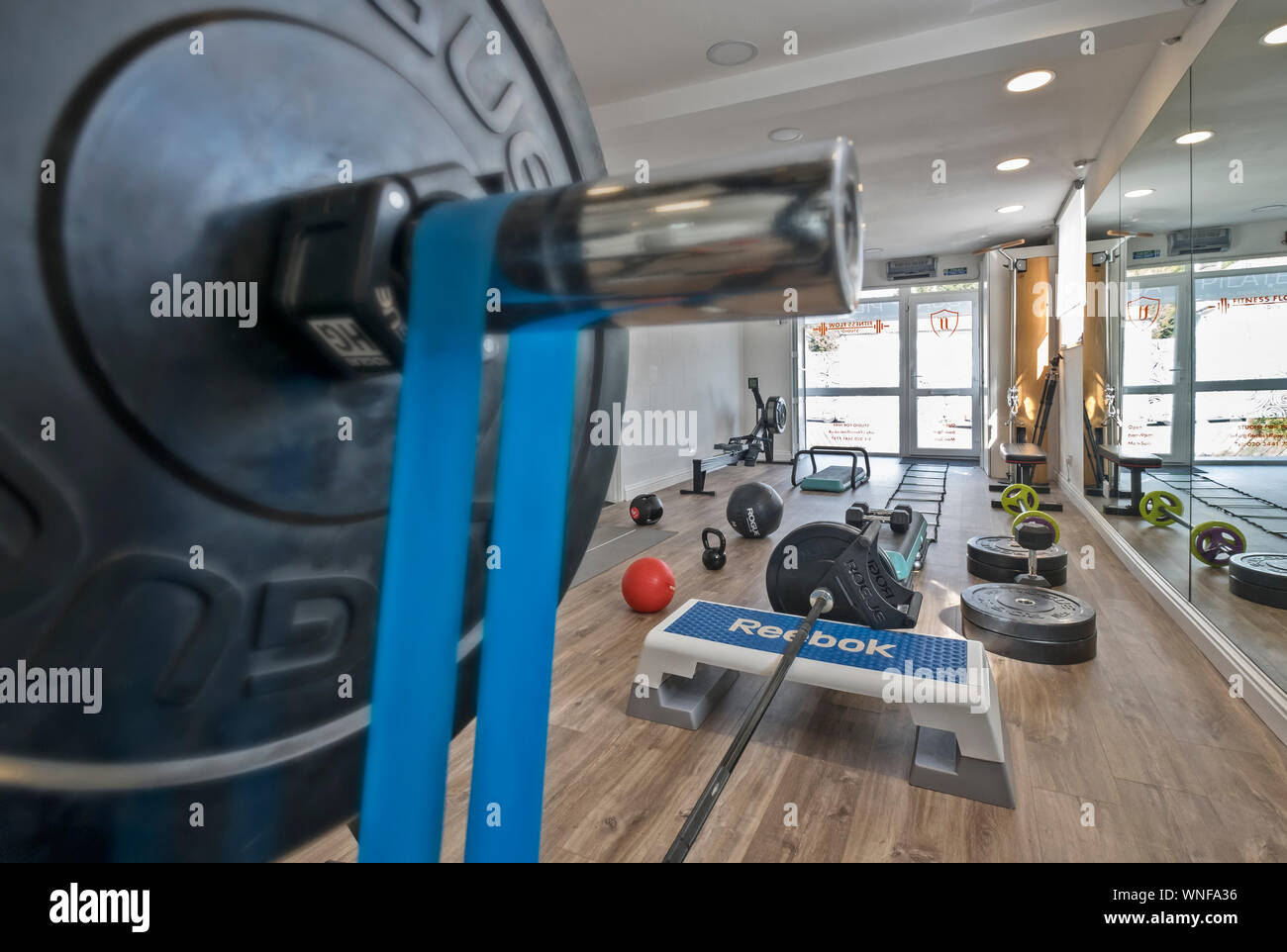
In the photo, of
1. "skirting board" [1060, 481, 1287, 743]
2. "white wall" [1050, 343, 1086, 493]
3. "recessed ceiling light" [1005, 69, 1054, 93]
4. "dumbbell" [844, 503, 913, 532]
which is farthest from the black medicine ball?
"white wall" [1050, 343, 1086, 493]

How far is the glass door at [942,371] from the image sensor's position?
793cm

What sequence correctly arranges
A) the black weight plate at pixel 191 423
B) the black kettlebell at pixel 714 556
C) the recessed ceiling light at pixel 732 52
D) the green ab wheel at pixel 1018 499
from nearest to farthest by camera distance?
the black weight plate at pixel 191 423, the recessed ceiling light at pixel 732 52, the black kettlebell at pixel 714 556, the green ab wheel at pixel 1018 499

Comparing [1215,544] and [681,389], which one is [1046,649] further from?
[681,389]

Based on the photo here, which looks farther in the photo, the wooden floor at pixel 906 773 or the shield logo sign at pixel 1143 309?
the shield logo sign at pixel 1143 309

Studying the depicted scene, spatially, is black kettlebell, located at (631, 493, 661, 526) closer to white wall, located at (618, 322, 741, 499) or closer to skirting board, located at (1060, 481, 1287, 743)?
white wall, located at (618, 322, 741, 499)

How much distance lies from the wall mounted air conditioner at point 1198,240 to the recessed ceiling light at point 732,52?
1.81m

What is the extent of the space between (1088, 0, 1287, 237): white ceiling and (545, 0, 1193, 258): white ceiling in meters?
0.36

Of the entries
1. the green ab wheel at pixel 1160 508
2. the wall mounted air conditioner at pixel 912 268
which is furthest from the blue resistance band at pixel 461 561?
the wall mounted air conditioner at pixel 912 268

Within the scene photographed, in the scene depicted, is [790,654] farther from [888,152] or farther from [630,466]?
[630,466]

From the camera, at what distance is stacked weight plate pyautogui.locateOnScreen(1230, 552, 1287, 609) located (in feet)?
8.13

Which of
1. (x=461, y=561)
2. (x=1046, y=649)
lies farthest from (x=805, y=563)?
(x=461, y=561)

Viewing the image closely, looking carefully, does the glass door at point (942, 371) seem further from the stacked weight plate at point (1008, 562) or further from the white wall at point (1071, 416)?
the stacked weight plate at point (1008, 562)

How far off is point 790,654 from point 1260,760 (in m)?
1.21

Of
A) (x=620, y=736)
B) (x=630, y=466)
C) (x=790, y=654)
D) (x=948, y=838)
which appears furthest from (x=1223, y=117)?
(x=630, y=466)
